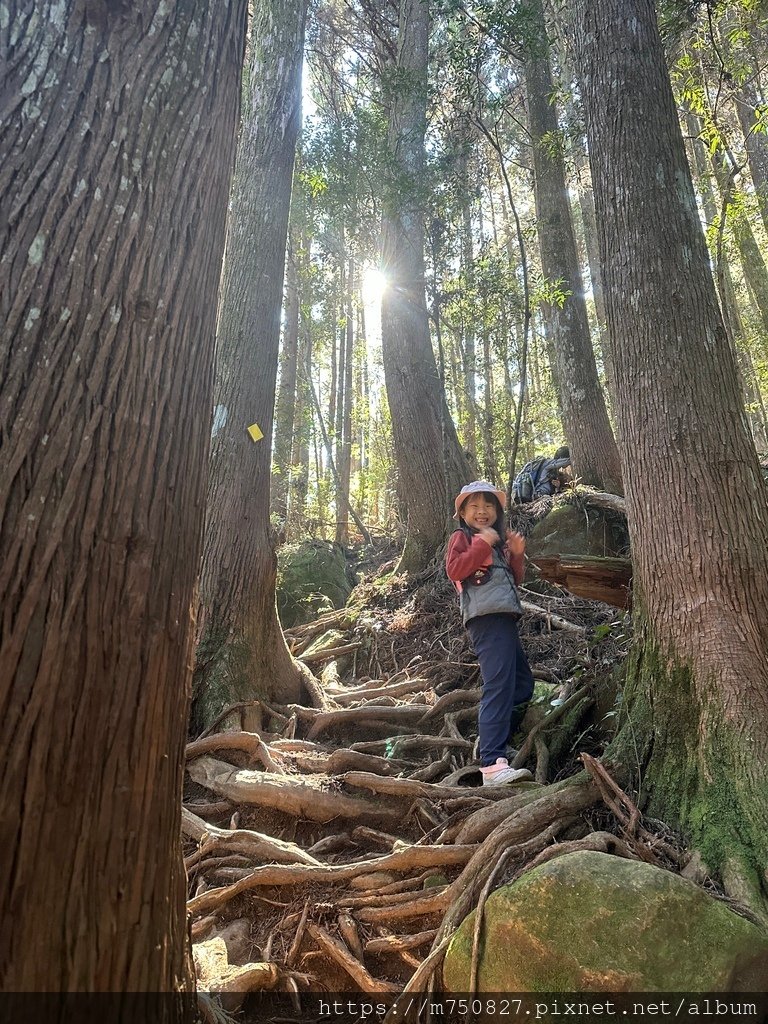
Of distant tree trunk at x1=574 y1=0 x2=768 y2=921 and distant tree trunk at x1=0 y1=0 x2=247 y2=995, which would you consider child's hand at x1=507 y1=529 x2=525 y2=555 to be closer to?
distant tree trunk at x1=574 y1=0 x2=768 y2=921

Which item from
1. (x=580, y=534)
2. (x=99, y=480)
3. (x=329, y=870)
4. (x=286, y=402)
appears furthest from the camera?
(x=286, y=402)

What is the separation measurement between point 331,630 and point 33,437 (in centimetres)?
560

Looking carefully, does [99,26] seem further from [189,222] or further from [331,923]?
[331,923]

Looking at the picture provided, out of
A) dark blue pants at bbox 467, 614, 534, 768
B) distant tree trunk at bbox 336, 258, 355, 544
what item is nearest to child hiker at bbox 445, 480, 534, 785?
dark blue pants at bbox 467, 614, 534, 768

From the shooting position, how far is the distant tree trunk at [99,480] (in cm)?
124

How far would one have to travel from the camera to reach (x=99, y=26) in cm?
155

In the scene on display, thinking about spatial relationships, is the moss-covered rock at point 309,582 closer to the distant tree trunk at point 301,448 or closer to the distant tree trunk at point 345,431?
the distant tree trunk at point 345,431

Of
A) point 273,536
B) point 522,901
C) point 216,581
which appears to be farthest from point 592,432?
point 522,901

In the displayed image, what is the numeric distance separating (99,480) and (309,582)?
6.89m

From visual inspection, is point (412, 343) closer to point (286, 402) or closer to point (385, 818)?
point (385, 818)

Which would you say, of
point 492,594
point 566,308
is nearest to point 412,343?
point 566,308

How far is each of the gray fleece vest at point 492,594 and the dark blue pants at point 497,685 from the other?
8 cm

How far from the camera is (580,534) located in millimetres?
6012

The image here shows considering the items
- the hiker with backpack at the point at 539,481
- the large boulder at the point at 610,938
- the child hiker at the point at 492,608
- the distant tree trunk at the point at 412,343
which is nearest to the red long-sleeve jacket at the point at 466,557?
the child hiker at the point at 492,608
